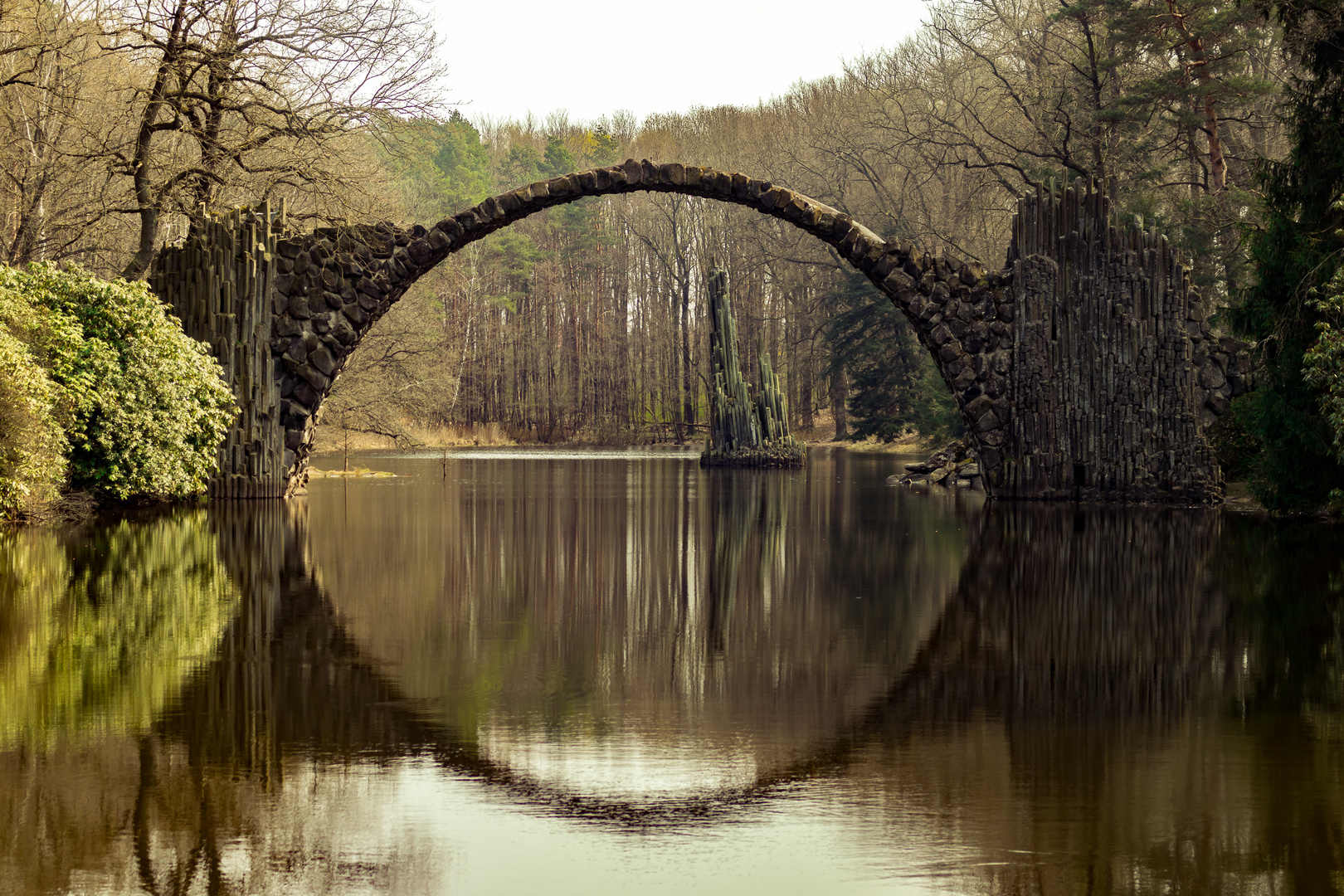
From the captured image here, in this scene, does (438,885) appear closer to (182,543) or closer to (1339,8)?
(182,543)

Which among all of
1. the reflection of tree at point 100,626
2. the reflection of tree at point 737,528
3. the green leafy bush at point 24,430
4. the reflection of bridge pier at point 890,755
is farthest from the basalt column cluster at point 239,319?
the reflection of bridge pier at point 890,755

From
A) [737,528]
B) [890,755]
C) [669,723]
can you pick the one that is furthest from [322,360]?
[890,755]

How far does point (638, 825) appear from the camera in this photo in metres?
4.52

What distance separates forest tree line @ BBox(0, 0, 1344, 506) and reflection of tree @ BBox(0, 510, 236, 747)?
10.3 m

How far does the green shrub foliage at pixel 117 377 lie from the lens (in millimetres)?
16578

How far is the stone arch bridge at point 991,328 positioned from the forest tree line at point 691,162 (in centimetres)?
125

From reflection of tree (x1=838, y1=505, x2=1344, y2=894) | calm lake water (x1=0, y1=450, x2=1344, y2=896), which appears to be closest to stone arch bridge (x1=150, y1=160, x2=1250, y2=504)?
calm lake water (x1=0, y1=450, x2=1344, y2=896)

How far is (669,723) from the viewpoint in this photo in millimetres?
6000

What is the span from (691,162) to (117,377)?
4423cm

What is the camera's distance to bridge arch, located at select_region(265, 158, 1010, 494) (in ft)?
68.8

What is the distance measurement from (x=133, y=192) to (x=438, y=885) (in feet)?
76.7

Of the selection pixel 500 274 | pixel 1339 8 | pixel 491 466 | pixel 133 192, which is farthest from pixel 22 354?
pixel 500 274

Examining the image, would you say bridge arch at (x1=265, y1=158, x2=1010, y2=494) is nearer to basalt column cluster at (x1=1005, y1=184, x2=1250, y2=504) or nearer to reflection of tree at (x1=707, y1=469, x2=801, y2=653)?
basalt column cluster at (x1=1005, y1=184, x2=1250, y2=504)

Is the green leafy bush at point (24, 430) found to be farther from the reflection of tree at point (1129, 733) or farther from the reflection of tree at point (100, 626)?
the reflection of tree at point (1129, 733)
